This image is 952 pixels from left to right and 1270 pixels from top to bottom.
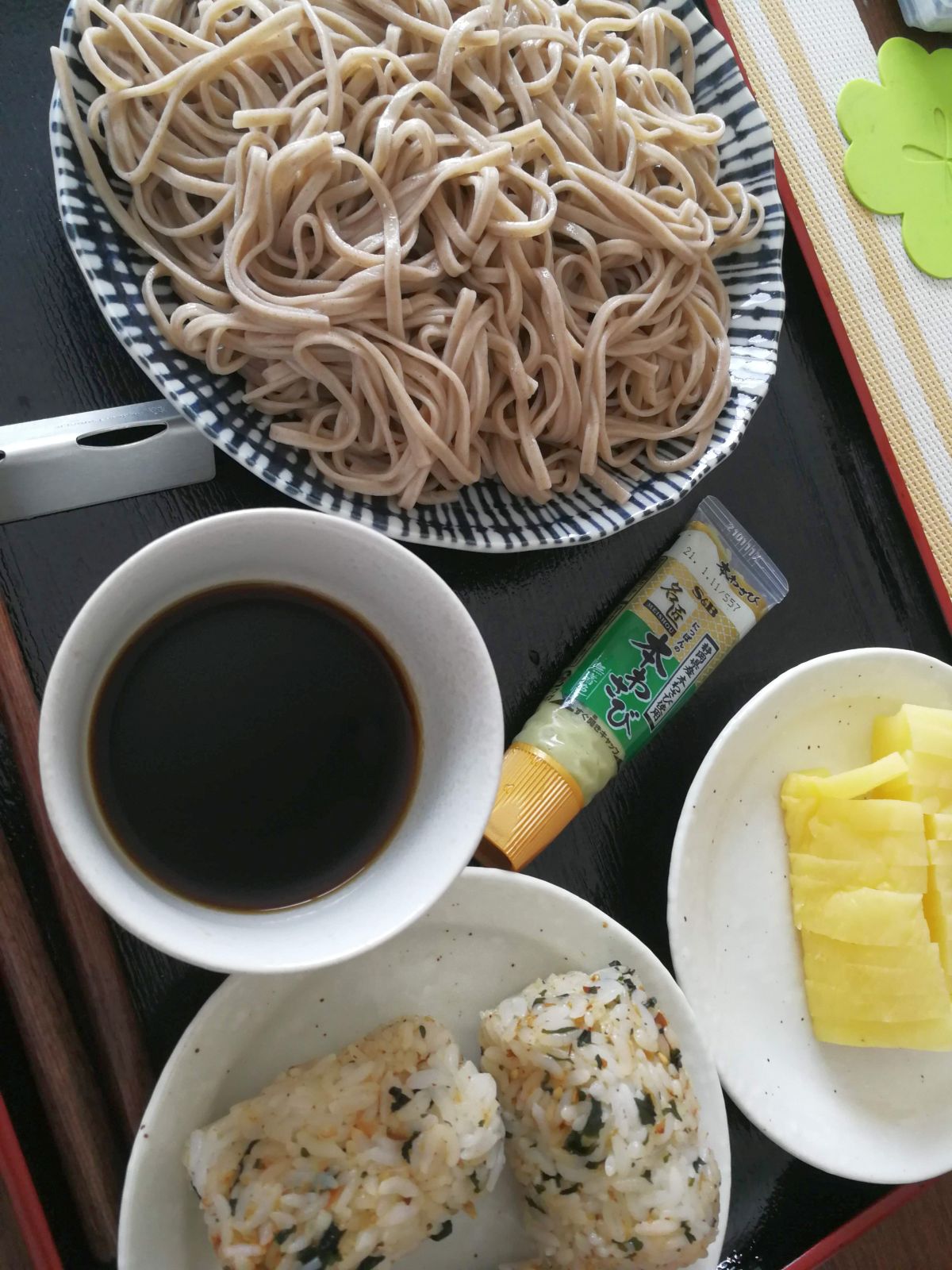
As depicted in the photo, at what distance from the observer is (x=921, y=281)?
4.90 ft

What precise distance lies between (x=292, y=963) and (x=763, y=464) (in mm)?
910

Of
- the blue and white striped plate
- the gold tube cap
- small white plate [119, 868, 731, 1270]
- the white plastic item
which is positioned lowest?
small white plate [119, 868, 731, 1270]

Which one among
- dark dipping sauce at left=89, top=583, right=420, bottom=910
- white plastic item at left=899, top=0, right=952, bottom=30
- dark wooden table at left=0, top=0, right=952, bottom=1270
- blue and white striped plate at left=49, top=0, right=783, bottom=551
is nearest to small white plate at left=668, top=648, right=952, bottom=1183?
dark wooden table at left=0, top=0, right=952, bottom=1270

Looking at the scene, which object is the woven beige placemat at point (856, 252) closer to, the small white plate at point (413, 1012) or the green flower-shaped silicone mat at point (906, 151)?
the green flower-shaped silicone mat at point (906, 151)

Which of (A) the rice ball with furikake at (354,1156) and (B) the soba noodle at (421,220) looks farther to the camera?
(B) the soba noodle at (421,220)

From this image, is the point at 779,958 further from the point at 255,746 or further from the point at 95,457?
the point at 95,457

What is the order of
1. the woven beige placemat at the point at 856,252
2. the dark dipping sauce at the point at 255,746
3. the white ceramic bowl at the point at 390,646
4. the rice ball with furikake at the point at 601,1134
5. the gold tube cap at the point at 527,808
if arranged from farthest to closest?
the woven beige placemat at the point at 856,252 < the gold tube cap at the point at 527,808 < the rice ball with furikake at the point at 601,1134 < the dark dipping sauce at the point at 255,746 < the white ceramic bowl at the point at 390,646

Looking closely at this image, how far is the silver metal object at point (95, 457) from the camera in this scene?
3.04ft

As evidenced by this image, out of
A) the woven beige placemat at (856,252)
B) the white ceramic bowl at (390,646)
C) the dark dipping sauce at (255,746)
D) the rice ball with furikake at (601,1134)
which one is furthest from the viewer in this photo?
the woven beige placemat at (856,252)

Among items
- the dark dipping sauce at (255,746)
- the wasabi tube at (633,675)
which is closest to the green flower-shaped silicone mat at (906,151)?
the wasabi tube at (633,675)

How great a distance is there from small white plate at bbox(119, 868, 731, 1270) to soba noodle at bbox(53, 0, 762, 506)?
45 centimetres

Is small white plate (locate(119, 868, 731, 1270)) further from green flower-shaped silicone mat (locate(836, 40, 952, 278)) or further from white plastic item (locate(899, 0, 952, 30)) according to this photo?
white plastic item (locate(899, 0, 952, 30))

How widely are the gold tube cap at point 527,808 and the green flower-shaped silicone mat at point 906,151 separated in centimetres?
105

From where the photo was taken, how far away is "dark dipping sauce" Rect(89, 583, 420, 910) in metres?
0.79
